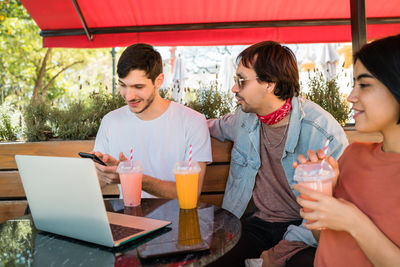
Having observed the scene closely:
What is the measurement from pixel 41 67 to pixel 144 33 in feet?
27.3

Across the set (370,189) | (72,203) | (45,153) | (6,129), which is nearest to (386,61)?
(370,189)

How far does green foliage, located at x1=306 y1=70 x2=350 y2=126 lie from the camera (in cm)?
350

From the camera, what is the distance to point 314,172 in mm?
1443

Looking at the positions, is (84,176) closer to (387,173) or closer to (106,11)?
(387,173)

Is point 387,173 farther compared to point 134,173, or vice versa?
point 134,173

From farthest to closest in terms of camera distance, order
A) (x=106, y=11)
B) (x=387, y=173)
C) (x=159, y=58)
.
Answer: (x=106, y=11), (x=159, y=58), (x=387, y=173)

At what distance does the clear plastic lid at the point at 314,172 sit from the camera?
4.68ft

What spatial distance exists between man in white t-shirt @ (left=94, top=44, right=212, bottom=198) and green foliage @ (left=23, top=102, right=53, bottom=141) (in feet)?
3.18

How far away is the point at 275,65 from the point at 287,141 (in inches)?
20.7

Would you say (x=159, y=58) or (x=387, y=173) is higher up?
(x=159, y=58)

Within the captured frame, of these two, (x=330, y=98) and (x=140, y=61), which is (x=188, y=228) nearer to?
(x=140, y=61)

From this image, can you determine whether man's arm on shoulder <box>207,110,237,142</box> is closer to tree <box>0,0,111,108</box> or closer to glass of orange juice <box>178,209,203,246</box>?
glass of orange juice <box>178,209,203,246</box>

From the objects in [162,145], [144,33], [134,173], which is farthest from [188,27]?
[134,173]

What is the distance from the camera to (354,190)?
1536mm
